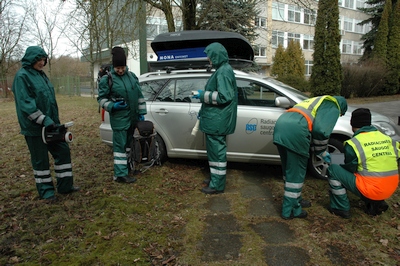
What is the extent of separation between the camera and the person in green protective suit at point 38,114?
361 centimetres

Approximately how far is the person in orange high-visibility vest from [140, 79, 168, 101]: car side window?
10.2 ft

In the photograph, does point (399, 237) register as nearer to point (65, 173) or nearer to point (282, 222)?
point (282, 222)

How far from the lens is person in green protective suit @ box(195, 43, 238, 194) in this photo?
160 inches

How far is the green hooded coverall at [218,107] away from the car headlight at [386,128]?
7.27ft

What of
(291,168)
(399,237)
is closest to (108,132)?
(291,168)

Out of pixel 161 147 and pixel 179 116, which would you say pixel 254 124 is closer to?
pixel 179 116

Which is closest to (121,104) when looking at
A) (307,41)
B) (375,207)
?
(375,207)

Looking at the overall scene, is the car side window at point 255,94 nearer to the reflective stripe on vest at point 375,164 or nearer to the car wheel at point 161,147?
the car wheel at point 161,147

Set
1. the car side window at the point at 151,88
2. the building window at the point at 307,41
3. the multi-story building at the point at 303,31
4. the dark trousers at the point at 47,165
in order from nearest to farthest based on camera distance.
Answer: the dark trousers at the point at 47,165, the car side window at the point at 151,88, the multi-story building at the point at 303,31, the building window at the point at 307,41

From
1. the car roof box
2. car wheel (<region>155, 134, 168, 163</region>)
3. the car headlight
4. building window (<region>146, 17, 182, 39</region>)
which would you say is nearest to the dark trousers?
car wheel (<region>155, 134, 168, 163</region>)

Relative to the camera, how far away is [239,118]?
15.8ft

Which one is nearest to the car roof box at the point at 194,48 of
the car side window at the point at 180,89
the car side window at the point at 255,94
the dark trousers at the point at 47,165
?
the car side window at the point at 180,89

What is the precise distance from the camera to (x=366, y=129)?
346 cm

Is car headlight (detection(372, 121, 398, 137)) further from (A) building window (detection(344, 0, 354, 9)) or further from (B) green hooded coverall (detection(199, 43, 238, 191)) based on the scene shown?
(A) building window (detection(344, 0, 354, 9))
